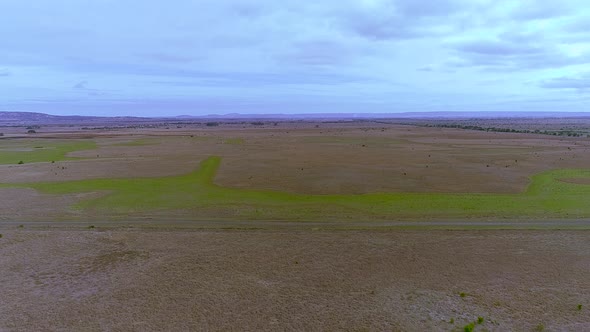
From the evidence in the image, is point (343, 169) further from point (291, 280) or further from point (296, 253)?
point (291, 280)

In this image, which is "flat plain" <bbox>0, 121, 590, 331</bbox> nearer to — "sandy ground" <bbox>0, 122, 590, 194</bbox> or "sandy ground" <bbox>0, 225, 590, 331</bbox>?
"sandy ground" <bbox>0, 225, 590, 331</bbox>

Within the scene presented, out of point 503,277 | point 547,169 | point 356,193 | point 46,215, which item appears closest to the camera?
point 503,277

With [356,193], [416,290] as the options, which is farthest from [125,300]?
[356,193]

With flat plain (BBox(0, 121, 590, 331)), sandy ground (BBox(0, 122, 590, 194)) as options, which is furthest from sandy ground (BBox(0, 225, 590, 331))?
sandy ground (BBox(0, 122, 590, 194))

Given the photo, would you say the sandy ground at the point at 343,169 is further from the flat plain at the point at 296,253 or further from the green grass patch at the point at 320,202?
the green grass patch at the point at 320,202

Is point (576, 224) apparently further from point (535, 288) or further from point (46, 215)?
point (46, 215)

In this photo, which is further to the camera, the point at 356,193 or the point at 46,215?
the point at 356,193
